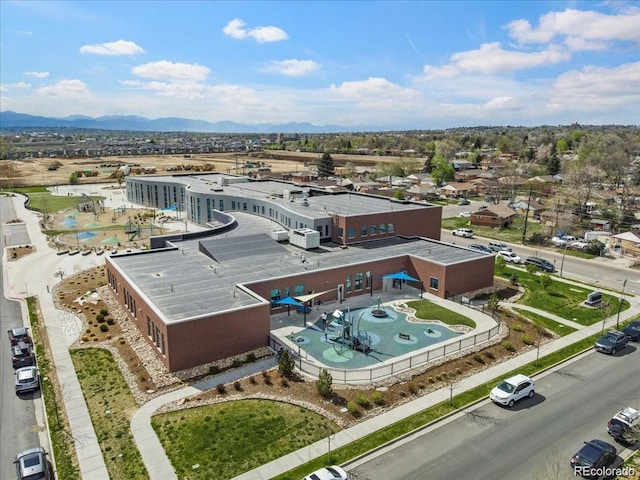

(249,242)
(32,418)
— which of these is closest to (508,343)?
(249,242)

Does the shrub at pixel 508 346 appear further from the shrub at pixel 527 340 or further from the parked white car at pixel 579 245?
the parked white car at pixel 579 245

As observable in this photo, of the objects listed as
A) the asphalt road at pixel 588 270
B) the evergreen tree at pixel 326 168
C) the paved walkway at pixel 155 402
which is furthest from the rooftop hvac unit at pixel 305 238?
the evergreen tree at pixel 326 168

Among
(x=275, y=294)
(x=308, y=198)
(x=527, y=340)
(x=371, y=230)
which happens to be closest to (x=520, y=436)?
(x=527, y=340)

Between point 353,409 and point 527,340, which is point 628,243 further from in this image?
point 353,409

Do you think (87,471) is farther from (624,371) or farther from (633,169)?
(633,169)

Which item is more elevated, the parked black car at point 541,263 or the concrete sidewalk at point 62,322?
the parked black car at point 541,263

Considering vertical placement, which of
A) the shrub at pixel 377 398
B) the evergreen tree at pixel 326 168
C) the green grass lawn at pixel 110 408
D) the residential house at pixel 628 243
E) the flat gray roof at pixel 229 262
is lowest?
the green grass lawn at pixel 110 408

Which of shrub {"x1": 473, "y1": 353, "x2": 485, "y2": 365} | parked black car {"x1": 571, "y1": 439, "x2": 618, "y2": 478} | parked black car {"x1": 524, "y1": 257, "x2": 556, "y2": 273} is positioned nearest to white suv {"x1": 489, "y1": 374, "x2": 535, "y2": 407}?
shrub {"x1": 473, "y1": 353, "x2": 485, "y2": 365}
